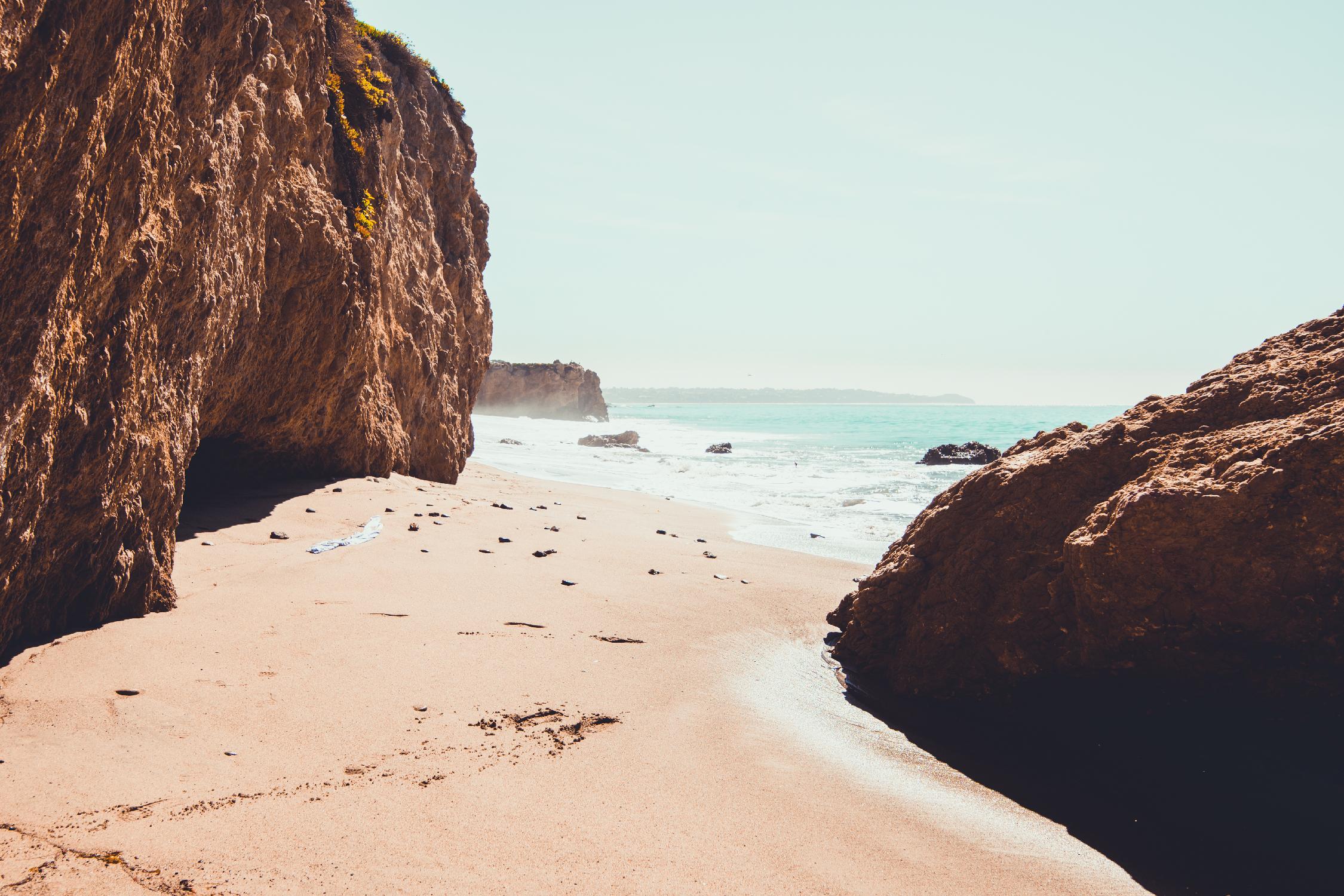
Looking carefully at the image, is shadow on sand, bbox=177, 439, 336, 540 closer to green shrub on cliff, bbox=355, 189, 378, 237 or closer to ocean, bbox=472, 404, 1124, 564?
green shrub on cliff, bbox=355, 189, 378, 237

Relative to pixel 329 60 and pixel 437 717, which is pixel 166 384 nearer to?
pixel 437 717

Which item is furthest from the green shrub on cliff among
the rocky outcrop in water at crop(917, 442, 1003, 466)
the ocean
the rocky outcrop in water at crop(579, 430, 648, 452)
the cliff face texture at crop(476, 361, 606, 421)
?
the cliff face texture at crop(476, 361, 606, 421)

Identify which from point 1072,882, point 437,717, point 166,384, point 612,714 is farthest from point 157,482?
point 1072,882

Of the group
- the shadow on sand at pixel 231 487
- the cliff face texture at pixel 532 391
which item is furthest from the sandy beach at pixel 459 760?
the cliff face texture at pixel 532 391

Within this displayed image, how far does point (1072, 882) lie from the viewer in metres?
2.82

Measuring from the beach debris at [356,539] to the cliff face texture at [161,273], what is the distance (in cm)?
130

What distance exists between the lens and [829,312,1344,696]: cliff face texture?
132 inches

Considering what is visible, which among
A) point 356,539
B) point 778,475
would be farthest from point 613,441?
point 356,539

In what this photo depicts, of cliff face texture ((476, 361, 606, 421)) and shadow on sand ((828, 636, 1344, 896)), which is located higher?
cliff face texture ((476, 361, 606, 421))

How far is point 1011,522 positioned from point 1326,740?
1.73m

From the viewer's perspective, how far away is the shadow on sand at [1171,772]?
119 inches

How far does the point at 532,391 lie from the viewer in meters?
75.9

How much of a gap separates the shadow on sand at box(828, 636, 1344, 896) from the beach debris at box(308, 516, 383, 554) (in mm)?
4569

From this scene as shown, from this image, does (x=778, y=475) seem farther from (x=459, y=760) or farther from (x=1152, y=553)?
(x=459, y=760)
